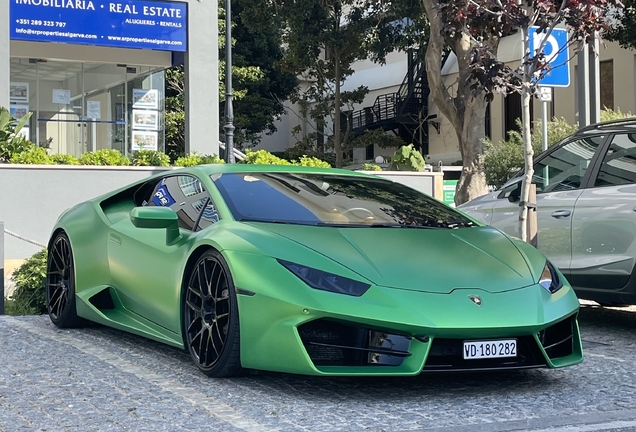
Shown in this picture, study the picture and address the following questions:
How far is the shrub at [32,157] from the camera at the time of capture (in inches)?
580

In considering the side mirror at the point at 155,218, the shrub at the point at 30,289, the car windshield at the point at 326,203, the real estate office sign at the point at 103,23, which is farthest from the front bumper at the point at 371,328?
the real estate office sign at the point at 103,23

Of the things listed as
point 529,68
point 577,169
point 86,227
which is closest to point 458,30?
point 529,68

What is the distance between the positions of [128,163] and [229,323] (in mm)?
11244

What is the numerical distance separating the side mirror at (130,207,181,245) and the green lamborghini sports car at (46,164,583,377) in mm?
10

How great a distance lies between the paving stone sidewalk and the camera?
14.0 feet

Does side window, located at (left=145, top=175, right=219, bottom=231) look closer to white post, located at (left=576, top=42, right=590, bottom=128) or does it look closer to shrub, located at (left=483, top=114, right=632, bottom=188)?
white post, located at (left=576, top=42, right=590, bottom=128)

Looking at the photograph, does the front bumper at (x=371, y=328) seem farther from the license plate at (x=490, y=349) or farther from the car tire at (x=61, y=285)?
the car tire at (x=61, y=285)

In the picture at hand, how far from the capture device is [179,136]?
118 feet

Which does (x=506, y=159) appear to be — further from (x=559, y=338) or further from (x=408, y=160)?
(x=559, y=338)

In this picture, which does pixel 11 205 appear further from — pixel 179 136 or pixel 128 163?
pixel 179 136

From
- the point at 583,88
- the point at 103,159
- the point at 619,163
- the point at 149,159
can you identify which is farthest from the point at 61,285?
the point at 149,159

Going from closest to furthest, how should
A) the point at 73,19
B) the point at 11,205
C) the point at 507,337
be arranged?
the point at 507,337, the point at 11,205, the point at 73,19

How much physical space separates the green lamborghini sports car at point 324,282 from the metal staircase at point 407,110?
31195mm

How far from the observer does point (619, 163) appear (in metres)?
7.27
